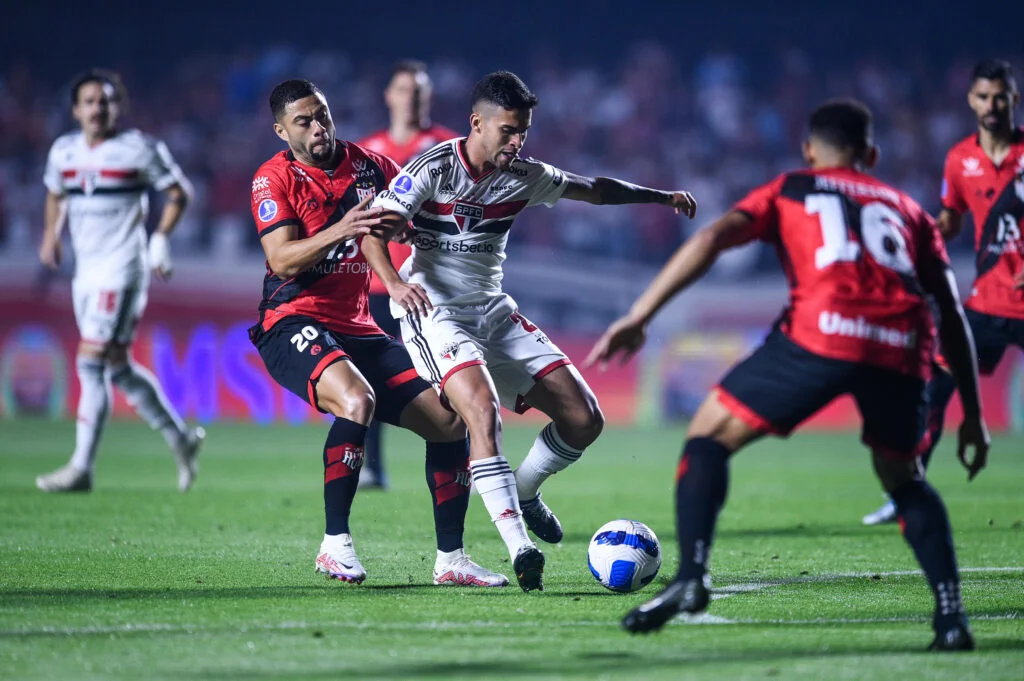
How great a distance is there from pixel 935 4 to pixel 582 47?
19.3 ft

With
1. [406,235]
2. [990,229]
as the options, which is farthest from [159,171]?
[990,229]

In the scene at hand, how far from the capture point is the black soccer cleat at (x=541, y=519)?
6.20 metres

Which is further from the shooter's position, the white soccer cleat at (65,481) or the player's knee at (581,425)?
the white soccer cleat at (65,481)

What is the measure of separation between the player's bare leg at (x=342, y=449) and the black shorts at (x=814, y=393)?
188 cm

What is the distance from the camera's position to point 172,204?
960 centimetres

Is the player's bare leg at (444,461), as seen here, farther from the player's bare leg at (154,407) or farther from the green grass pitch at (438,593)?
the player's bare leg at (154,407)

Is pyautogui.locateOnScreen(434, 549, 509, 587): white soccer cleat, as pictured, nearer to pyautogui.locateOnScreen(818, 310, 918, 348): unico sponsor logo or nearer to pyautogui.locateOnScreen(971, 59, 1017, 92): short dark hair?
pyautogui.locateOnScreen(818, 310, 918, 348): unico sponsor logo

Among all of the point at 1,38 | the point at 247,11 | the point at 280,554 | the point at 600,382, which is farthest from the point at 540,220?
the point at 280,554

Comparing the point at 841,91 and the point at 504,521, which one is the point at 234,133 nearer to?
the point at 841,91

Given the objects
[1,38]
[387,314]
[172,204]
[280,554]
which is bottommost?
[280,554]

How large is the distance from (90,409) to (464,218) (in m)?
4.58

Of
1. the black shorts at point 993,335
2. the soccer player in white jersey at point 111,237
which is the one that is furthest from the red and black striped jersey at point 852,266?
the soccer player in white jersey at point 111,237

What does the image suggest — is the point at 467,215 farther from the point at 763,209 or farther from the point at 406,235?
the point at 763,209

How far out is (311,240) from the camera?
567 centimetres
